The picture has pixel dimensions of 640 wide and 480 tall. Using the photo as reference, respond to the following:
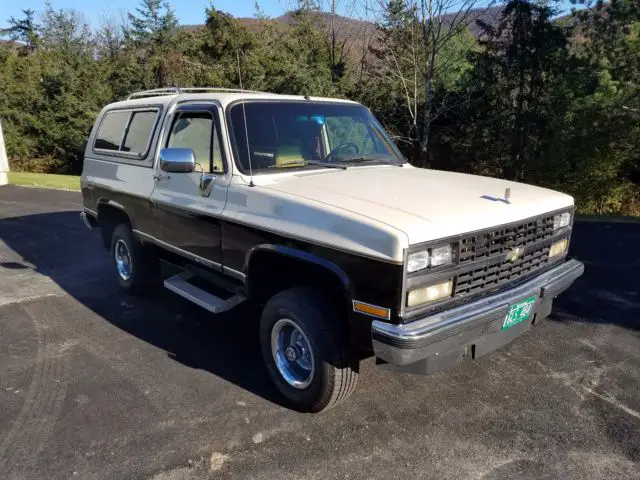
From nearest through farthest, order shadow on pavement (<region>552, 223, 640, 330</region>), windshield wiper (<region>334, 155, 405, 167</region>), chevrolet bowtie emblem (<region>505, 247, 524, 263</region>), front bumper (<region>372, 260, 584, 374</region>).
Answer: front bumper (<region>372, 260, 584, 374</region>)
chevrolet bowtie emblem (<region>505, 247, 524, 263</region>)
windshield wiper (<region>334, 155, 405, 167</region>)
shadow on pavement (<region>552, 223, 640, 330</region>)

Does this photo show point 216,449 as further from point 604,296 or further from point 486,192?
point 604,296

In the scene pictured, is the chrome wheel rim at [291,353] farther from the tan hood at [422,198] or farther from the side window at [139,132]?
the side window at [139,132]

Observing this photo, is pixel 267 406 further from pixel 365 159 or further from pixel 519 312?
pixel 365 159

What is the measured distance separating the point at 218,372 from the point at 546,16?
50.2ft

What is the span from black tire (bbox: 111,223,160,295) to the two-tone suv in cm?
38

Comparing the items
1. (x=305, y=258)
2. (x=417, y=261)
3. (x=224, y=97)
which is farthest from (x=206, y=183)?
(x=417, y=261)

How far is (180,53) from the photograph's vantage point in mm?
25188

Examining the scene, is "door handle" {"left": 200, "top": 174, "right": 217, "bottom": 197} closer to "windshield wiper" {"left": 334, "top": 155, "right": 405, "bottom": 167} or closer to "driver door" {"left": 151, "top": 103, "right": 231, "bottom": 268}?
"driver door" {"left": 151, "top": 103, "right": 231, "bottom": 268}

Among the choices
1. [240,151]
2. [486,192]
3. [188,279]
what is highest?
[240,151]

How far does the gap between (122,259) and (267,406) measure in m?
3.31

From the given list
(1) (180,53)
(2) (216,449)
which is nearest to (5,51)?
(1) (180,53)

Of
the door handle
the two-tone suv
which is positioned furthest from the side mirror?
the door handle

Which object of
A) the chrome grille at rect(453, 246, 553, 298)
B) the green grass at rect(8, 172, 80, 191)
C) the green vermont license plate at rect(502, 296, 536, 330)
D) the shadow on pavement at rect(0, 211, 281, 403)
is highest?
the chrome grille at rect(453, 246, 553, 298)

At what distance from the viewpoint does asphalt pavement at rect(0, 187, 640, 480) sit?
119 inches
